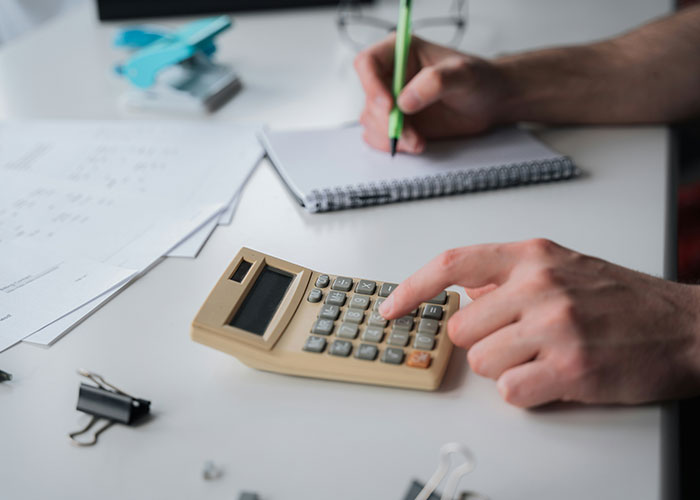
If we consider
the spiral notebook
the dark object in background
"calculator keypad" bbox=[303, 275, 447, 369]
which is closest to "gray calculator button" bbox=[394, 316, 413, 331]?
"calculator keypad" bbox=[303, 275, 447, 369]

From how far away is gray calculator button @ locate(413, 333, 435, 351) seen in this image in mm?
488

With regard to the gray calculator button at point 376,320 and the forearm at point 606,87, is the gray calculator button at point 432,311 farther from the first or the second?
the forearm at point 606,87

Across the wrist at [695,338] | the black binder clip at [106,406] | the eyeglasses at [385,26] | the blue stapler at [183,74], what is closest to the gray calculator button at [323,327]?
the black binder clip at [106,406]

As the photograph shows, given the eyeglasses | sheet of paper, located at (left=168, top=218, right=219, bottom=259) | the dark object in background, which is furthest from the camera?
the dark object in background

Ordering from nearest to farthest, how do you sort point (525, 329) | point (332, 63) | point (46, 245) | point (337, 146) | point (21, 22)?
point (525, 329), point (46, 245), point (337, 146), point (332, 63), point (21, 22)

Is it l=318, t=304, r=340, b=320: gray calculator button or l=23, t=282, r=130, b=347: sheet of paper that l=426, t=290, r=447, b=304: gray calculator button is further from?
l=23, t=282, r=130, b=347: sheet of paper

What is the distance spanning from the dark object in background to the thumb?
1.98 ft

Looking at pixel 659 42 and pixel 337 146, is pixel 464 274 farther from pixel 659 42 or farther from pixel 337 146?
pixel 659 42

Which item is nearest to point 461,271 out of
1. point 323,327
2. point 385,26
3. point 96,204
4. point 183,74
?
point 323,327

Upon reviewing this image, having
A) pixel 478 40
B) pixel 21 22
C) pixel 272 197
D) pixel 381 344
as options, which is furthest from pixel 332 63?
pixel 21 22

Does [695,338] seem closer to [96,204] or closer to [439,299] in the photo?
[439,299]

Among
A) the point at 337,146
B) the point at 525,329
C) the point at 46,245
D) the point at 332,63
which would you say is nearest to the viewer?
the point at 525,329

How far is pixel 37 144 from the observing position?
87cm

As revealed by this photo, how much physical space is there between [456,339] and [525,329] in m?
0.05
